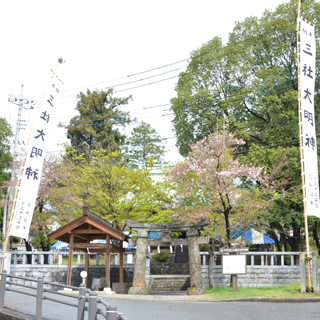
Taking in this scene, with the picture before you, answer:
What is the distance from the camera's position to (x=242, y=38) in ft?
88.6

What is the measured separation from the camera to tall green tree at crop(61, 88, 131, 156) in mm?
39531

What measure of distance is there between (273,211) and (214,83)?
34.4 feet

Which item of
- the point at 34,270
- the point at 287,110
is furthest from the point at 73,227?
the point at 287,110

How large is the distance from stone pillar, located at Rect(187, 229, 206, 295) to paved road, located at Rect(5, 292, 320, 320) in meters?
2.55

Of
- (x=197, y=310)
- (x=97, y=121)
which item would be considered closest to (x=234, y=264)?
(x=197, y=310)

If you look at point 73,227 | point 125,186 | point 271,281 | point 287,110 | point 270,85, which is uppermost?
point 270,85

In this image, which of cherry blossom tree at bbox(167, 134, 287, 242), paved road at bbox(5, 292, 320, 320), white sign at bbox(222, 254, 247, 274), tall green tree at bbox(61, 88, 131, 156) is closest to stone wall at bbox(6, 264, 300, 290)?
cherry blossom tree at bbox(167, 134, 287, 242)

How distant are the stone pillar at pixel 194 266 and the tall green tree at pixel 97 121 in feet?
77.2

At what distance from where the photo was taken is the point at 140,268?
1655cm

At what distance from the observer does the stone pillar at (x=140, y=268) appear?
1619 cm

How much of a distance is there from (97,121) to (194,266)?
1051 inches

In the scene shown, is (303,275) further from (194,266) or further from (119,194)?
(119,194)

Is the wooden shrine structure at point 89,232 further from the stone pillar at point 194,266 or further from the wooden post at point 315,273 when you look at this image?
the wooden post at point 315,273

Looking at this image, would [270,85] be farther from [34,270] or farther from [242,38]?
[34,270]
